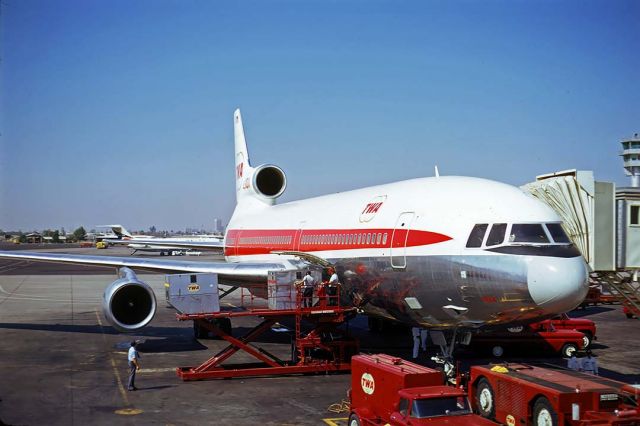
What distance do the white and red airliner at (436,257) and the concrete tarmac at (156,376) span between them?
224cm

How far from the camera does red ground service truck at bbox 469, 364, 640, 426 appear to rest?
444 inches

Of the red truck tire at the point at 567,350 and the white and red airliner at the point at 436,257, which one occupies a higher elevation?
the white and red airliner at the point at 436,257

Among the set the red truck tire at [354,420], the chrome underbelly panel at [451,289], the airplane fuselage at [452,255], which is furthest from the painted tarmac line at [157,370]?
the red truck tire at [354,420]

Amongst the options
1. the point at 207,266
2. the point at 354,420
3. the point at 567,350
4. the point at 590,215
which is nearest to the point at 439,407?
the point at 354,420

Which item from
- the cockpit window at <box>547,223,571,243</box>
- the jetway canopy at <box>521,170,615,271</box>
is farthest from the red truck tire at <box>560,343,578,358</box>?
the cockpit window at <box>547,223,571,243</box>

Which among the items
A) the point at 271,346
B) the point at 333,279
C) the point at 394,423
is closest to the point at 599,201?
the point at 333,279

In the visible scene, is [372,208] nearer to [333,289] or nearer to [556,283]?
[333,289]

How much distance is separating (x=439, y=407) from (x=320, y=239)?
10105 mm

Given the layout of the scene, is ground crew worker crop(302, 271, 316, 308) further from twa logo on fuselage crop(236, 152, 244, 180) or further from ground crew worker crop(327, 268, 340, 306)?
twa logo on fuselage crop(236, 152, 244, 180)

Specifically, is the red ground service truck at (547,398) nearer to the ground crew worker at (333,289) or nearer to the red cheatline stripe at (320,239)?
the red cheatline stripe at (320,239)

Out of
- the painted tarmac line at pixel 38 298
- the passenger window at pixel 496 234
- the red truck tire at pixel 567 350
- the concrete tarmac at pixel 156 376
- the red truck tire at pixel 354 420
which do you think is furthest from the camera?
the painted tarmac line at pixel 38 298

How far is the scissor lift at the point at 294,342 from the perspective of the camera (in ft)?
58.3

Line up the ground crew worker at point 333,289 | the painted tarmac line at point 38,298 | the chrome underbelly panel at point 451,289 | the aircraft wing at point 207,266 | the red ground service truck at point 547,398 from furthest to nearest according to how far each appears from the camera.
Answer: the painted tarmac line at point 38,298
the aircraft wing at point 207,266
the ground crew worker at point 333,289
the chrome underbelly panel at point 451,289
the red ground service truck at point 547,398

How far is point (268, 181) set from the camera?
31.8 meters
